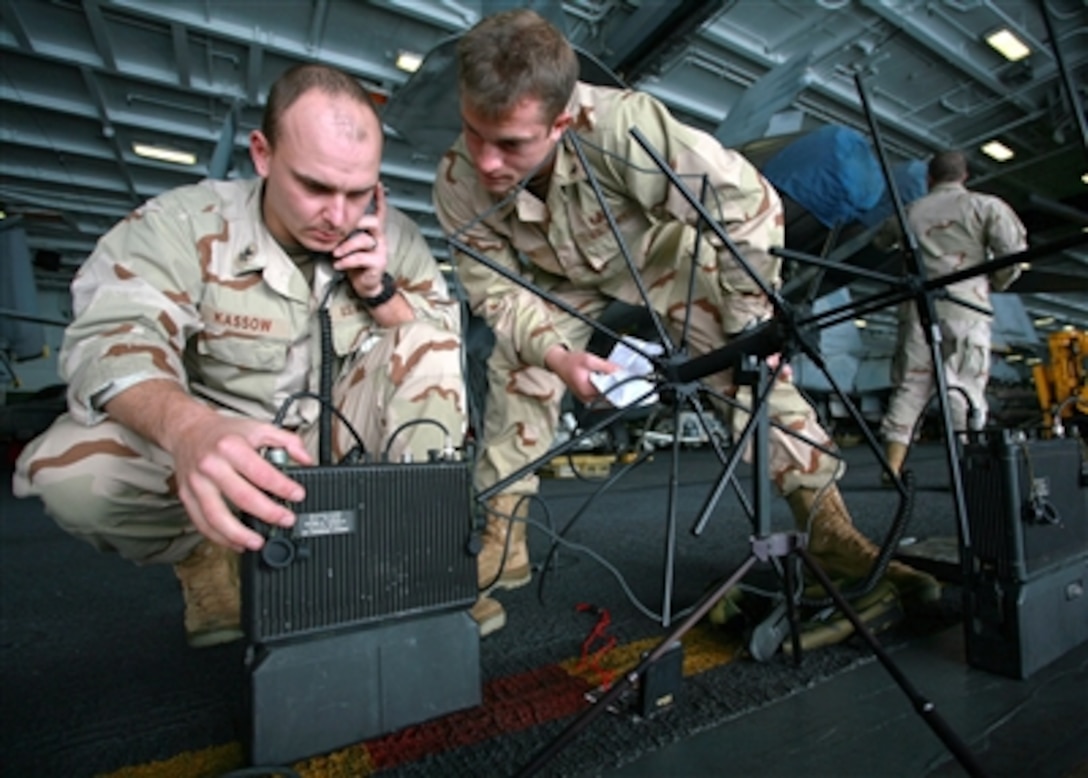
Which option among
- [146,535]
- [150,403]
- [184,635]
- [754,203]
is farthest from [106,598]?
[754,203]

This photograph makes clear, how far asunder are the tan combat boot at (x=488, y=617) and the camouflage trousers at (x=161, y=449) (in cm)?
26

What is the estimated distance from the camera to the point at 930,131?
17.8 ft

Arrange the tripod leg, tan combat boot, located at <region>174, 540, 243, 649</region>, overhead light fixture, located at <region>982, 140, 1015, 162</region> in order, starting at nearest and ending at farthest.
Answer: the tripod leg
tan combat boot, located at <region>174, 540, 243, 649</region>
overhead light fixture, located at <region>982, 140, 1015, 162</region>

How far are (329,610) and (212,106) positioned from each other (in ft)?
17.4

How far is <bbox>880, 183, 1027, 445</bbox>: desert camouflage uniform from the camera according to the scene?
217 cm

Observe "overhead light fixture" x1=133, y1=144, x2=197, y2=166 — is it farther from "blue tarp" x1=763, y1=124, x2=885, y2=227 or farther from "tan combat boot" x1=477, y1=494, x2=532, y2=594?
"tan combat boot" x1=477, y1=494, x2=532, y2=594

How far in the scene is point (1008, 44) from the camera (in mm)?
4250

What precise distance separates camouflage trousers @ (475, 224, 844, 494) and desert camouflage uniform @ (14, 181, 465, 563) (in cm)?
25

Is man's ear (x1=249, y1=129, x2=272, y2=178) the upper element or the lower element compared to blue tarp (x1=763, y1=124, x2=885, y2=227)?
lower

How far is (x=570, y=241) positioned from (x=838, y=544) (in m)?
0.76

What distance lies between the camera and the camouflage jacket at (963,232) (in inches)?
83.0

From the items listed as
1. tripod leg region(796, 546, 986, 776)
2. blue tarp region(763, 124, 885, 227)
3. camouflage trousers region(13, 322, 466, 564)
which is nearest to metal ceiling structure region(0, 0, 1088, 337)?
blue tarp region(763, 124, 885, 227)

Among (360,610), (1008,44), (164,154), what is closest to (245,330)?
(360,610)

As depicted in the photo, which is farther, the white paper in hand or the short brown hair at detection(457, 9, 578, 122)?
the short brown hair at detection(457, 9, 578, 122)
